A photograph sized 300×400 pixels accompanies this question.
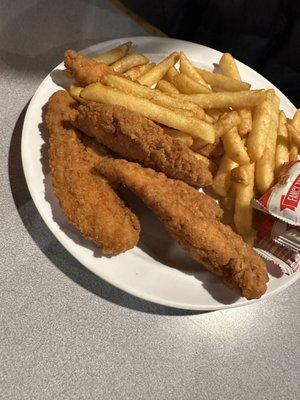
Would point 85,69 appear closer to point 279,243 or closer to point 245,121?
point 245,121

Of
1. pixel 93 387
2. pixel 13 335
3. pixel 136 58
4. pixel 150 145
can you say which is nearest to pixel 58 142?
pixel 150 145

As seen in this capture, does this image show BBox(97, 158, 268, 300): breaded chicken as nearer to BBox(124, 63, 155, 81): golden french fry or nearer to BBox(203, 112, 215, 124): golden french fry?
BBox(203, 112, 215, 124): golden french fry

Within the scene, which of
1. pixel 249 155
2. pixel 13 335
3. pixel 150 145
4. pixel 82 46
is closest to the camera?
pixel 13 335

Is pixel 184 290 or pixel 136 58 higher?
pixel 136 58

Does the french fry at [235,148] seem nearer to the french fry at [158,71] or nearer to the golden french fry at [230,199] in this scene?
the golden french fry at [230,199]

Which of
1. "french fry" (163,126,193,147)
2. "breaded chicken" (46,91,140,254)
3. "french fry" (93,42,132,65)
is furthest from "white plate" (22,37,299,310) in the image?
"french fry" (163,126,193,147)

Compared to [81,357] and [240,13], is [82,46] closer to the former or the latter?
[240,13]
